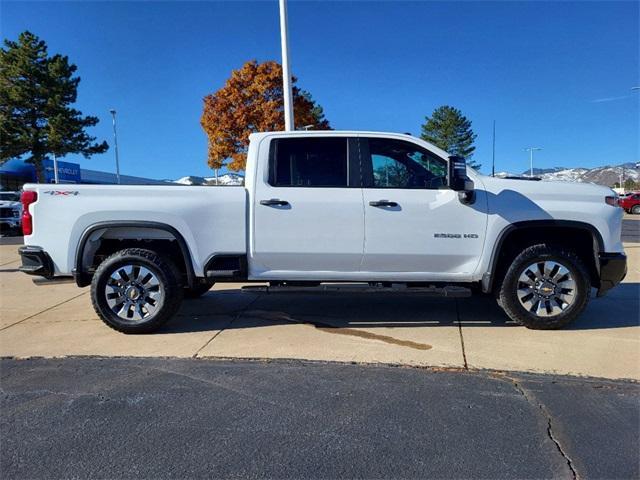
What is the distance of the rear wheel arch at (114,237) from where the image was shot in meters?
4.93

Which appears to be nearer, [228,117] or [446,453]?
[446,453]

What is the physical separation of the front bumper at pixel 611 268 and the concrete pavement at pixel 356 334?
52 centimetres

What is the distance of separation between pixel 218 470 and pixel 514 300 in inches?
138

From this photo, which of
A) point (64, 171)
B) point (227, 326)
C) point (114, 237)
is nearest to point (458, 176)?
point (227, 326)

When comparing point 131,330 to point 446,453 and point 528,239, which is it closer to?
point 446,453

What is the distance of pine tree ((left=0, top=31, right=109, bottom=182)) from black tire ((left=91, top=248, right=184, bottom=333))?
90.5ft

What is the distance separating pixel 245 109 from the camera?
25922 mm

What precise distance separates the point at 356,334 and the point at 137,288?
91.0 inches

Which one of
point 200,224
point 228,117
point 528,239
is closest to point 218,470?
point 200,224

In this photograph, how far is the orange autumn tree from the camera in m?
25.6

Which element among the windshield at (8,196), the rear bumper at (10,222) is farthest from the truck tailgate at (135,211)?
the windshield at (8,196)

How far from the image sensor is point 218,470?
2.63 m

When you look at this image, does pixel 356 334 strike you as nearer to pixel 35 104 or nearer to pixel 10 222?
pixel 10 222

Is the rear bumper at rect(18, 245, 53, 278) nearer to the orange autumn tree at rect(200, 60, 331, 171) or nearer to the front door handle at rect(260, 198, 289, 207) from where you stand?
the front door handle at rect(260, 198, 289, 207)
